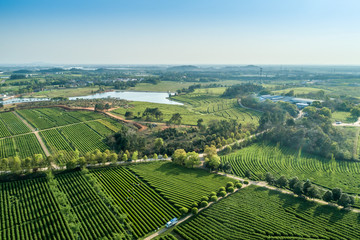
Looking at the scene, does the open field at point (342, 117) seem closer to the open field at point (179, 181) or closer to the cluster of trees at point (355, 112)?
the cluster of trees at point (355, 112)

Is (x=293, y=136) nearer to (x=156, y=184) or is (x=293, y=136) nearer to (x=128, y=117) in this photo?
(x=156, y=184)

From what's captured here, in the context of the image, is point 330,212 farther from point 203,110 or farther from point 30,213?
point 203,110

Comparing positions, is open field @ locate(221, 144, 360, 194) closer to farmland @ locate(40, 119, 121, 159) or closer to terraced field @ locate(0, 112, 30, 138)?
farmland @ locate(40, 119, 121, 159)

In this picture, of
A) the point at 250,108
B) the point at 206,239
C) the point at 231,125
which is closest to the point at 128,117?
the point at 231,125

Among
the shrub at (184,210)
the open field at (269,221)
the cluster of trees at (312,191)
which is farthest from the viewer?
the cluster of trees at (312,191)

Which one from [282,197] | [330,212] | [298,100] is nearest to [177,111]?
[298,100]

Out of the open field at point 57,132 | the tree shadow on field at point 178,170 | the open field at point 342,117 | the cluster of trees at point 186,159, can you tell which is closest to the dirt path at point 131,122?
the open field at point 57,132

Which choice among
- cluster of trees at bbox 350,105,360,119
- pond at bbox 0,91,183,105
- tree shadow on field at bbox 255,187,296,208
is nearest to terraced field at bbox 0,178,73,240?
tree shadow on field at bbox 255,187,296,208
